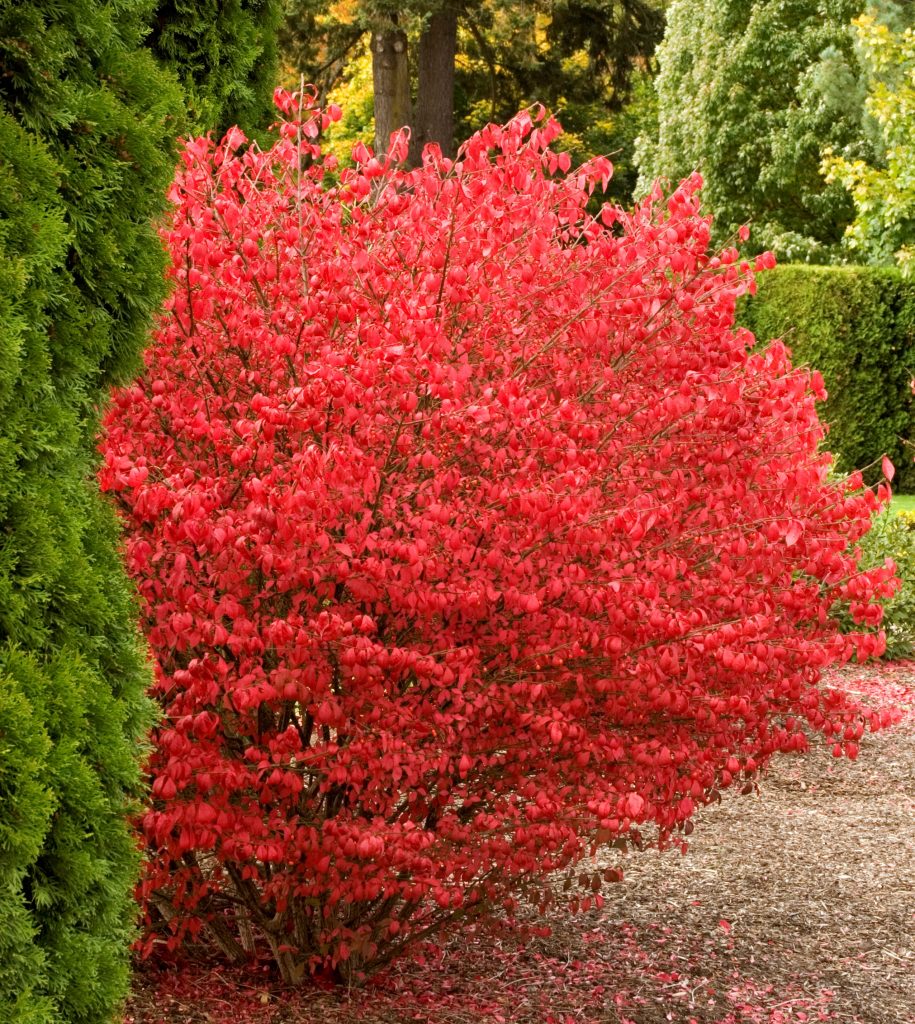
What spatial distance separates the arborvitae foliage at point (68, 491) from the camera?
2.64 metres

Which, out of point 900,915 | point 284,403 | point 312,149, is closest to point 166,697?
point 284,403

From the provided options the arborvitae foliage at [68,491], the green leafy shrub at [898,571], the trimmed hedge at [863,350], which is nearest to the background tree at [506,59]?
the trimmed hedge at [863,350]

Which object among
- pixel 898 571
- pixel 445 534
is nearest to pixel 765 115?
pixel 898 571

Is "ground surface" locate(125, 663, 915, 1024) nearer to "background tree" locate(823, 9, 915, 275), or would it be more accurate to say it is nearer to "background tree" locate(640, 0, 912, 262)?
"background tree" locate(823, 9, 915, 275)

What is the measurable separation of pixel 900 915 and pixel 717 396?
2734 mm

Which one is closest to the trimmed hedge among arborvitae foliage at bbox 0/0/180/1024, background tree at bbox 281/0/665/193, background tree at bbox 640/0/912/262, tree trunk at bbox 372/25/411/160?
background tree at bbox 640/0/912/262

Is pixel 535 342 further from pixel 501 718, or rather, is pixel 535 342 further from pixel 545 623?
pixel 501 718

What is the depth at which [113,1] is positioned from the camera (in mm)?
3008

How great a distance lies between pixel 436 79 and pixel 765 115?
547 centimetres

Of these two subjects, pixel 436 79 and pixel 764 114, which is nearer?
pixel 436 79

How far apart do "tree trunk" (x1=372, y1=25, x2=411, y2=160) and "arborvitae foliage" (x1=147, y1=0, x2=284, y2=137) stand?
508 inches

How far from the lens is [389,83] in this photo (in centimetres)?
2011

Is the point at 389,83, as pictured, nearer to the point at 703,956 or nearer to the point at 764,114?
the point at 764,114

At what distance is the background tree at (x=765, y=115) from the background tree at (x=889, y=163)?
2.04 meters
